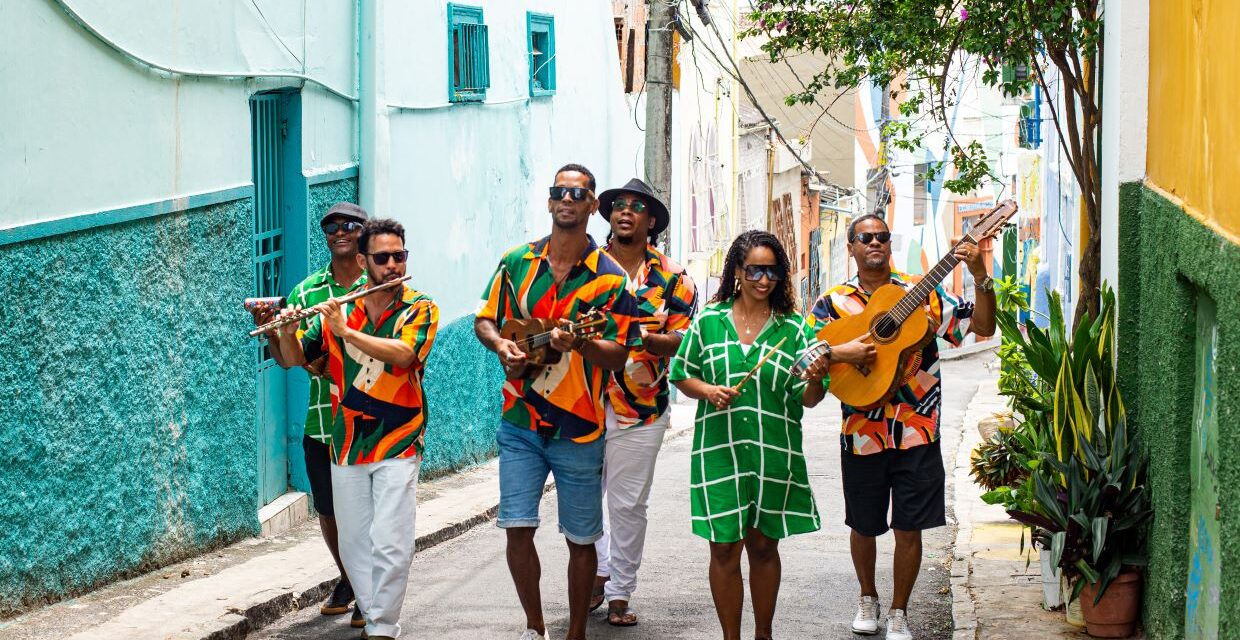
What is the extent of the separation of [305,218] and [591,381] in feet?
14.2

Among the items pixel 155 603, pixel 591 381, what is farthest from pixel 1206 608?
pixel 155 603

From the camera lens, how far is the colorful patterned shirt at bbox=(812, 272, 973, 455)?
7172 millimetres

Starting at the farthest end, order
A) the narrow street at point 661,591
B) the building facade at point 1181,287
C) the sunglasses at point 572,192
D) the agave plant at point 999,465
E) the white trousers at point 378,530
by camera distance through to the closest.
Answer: the agave plant at point 999,465 → the narrow street at point 661,591 → the sunglasses at point 572,192 → the white trousers at point 378,530 → the building facade at point 1181,287

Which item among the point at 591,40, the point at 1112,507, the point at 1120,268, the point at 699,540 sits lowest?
the point at 699,540

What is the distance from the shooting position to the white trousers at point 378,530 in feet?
22.0

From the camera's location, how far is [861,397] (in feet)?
23.2

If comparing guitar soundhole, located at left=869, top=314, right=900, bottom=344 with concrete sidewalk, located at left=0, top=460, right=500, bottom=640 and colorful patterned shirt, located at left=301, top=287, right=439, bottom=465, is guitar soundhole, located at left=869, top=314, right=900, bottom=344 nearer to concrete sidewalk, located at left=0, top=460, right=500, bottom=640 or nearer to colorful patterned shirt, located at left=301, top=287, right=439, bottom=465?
colorful patterned shirt, located at left=301, top=287, right=439, bottom=465

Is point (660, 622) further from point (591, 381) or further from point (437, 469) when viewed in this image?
point (437, 469)

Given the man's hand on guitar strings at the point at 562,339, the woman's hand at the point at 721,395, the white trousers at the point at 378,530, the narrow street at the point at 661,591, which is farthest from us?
the narrow street at the point at 661,591

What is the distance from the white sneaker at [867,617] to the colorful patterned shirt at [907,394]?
2.46 feet

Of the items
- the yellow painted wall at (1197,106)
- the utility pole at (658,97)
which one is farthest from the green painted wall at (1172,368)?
the utility pole at (658,97)

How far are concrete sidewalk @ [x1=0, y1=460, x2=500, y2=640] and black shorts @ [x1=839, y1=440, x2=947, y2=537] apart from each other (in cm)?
292

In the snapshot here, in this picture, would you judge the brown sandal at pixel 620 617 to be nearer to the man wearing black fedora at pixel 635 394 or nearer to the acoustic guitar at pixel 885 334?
the man wearing black fedora at pixel 635 394

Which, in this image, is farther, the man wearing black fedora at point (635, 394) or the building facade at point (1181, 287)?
the man wearing black fedora at point (635, 394)
